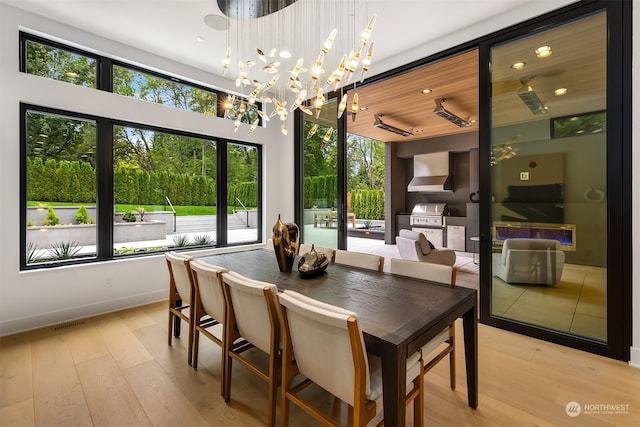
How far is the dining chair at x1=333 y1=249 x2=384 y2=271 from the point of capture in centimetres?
257

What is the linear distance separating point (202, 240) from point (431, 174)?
654 centimetres

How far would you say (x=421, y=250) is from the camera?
4.99 metres

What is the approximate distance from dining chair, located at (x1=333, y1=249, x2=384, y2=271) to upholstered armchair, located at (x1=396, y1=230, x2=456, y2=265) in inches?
98.9

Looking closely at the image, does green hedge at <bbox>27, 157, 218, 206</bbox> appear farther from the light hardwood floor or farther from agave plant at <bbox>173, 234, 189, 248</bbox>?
the light hardwood floor

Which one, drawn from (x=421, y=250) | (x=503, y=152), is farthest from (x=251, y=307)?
(x=421, y=250)

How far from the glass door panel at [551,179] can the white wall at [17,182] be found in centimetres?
23

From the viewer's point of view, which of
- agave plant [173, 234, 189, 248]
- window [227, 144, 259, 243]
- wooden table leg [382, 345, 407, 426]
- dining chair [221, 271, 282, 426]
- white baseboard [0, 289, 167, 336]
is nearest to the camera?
wooden table leg [382, 345, 407, 426]

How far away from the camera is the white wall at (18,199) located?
2.89m

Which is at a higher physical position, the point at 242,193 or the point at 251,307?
the point at 242,193

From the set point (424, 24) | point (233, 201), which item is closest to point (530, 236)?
point (424, 24)

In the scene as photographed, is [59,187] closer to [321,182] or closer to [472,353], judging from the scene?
[321,182]

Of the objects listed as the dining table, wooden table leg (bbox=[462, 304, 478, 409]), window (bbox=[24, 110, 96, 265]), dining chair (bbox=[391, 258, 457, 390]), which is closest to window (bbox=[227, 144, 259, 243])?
window (bbox=[24, 110, 96, 265])

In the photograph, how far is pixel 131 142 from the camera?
3836 millimetres

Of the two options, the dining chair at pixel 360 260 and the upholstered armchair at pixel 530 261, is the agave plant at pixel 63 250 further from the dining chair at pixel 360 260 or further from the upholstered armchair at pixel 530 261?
the upholstered armchair at pixel 530 261
